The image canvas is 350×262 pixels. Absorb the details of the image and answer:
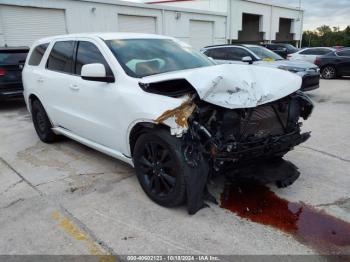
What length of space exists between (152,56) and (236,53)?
7.78 metres

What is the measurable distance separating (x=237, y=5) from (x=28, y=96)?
87.0 ft

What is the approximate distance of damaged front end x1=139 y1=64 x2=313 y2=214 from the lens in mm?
3203

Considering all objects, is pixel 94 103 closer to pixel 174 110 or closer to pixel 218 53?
pixel 174 110

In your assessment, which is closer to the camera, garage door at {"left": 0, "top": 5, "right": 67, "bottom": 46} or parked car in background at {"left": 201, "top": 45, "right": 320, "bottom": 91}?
parked car in background at {"left": 201, "top": 45, "right": 320, "bottom": 91}

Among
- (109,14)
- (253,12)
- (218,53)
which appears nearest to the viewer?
(218,53)

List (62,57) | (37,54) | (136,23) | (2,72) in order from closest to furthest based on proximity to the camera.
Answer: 1. (62,57)
2. (37,54)
3. (2,72)
4. (136,23)

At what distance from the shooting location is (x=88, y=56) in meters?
4.56

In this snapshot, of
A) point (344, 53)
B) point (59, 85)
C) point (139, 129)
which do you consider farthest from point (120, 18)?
point (139, 129)

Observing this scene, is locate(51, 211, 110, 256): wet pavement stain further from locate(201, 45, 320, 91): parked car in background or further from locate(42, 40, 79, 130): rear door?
locate(201, 45, 320, 91): parked car in background

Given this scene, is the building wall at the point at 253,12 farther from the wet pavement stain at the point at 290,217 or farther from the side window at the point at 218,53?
the wet pavement stain at the point at 290,217

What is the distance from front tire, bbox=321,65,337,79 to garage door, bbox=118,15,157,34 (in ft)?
33.6

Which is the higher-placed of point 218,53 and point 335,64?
point 218,53

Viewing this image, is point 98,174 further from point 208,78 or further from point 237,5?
point 237,5

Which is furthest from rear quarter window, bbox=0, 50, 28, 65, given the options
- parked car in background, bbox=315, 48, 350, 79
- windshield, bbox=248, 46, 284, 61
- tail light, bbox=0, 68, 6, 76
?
parked car in background, bbox=315, 48, 350, 79
